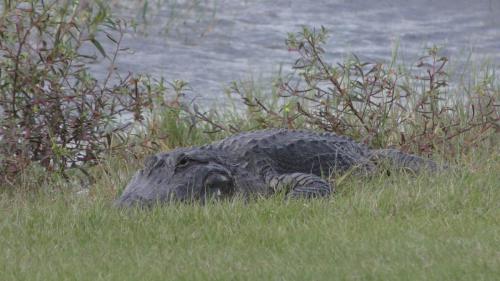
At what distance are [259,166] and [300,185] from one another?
0.43m

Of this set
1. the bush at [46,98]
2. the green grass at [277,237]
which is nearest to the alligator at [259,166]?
the green grass at [277,237]

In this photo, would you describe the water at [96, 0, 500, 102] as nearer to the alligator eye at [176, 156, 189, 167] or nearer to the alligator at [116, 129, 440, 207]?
the alligator at [116, 129, 440, 207]

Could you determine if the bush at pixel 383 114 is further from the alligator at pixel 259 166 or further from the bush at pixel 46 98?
the bush at pixel 46 98

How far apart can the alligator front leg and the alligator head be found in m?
0.29

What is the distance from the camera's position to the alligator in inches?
273

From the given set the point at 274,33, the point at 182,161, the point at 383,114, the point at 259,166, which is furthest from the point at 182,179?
the point at 274,33

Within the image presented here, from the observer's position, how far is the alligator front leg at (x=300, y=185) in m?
6.86

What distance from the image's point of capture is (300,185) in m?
7.20

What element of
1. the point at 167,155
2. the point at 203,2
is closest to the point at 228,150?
the point at 167,155

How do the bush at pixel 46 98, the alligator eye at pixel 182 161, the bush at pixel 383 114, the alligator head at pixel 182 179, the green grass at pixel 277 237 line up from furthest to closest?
the bush at pixel 383 114 → the bush at pixel 46 98 → the alligator eye at pixel 182 161 → the alligator head at pixel 182 179 → the green grass at pixel 277 237

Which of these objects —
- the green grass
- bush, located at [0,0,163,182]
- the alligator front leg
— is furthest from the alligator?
bush, located at [0,0,163,182]

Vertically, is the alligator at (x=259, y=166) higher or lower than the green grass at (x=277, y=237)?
lower

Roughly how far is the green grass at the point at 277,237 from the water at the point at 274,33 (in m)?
6.80

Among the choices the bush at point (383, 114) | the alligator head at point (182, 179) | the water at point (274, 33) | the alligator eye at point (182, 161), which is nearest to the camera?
the alligator head at point (182, 179)
